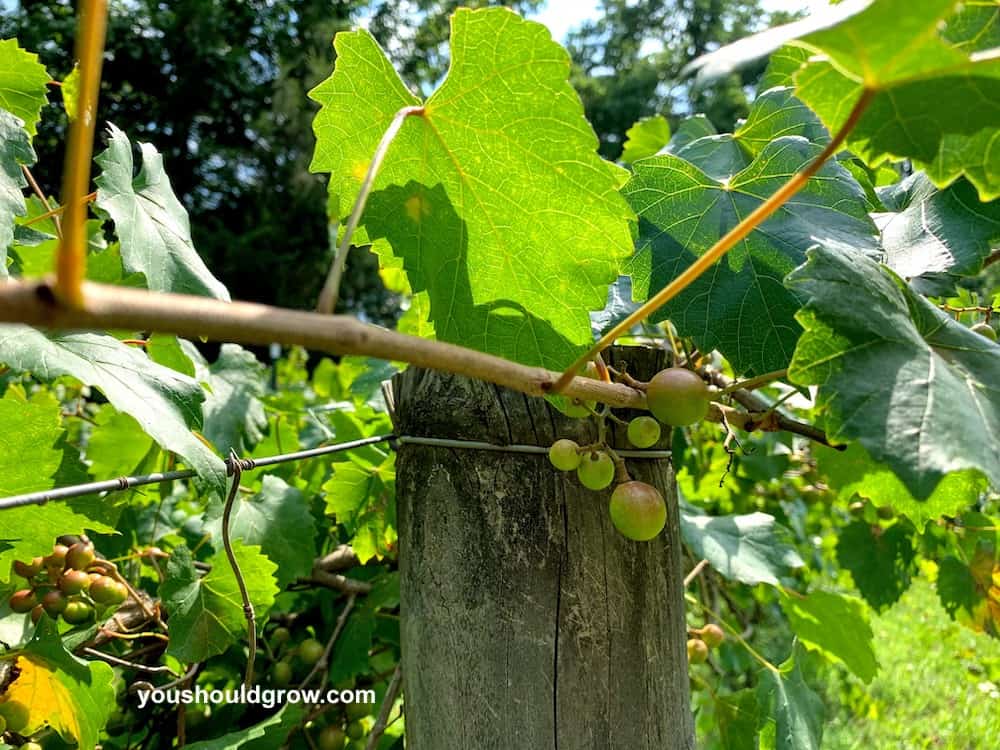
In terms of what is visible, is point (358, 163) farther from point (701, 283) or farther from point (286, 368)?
point (286, 368)

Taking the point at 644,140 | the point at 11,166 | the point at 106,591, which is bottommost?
the point at 106,591

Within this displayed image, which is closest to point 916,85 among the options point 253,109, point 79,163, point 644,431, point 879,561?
point 644,431

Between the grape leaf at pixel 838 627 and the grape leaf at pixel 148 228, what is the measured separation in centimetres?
127

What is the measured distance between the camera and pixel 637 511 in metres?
0.81

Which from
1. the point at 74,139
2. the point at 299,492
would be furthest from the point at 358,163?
the point at 299,492

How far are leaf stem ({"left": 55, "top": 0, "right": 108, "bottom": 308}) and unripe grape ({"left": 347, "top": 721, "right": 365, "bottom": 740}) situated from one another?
1343mm

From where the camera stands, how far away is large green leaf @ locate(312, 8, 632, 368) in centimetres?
79

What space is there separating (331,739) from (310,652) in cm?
17

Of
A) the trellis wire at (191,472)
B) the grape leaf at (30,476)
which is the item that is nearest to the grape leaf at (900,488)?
the trellis wire at (191,472)

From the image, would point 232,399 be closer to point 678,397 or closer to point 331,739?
point 331,739

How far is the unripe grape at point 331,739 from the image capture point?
1.41m

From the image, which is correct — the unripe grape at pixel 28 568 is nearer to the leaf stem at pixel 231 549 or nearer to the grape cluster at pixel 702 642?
the leaf stem at pixel 231 549

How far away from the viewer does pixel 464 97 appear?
815mm

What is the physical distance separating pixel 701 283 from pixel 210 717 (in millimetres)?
1176
